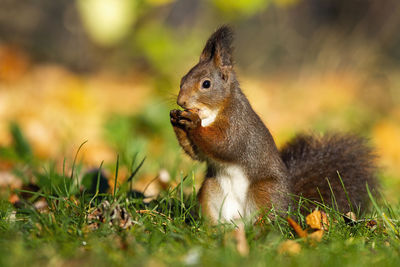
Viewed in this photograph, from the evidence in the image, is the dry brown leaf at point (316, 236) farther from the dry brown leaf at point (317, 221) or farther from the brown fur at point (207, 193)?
the brown fur at point (207, 193)

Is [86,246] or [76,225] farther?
[76,225]

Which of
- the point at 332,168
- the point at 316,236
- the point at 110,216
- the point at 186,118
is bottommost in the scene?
the point at 110,216

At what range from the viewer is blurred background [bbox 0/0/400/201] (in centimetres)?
441

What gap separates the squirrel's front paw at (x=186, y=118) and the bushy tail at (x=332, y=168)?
0.60m

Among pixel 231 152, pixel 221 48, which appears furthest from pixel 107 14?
pixel 231 152

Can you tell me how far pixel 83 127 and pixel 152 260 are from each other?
10.4 ft

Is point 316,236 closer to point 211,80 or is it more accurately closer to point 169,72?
point 211,80

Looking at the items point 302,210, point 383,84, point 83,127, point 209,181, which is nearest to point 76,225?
point 209,181

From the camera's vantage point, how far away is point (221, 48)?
8.66 feet

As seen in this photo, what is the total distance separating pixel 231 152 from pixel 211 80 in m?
0.36

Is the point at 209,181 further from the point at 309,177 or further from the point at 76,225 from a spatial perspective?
the point at 76,225

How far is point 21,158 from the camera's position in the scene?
3424 mm

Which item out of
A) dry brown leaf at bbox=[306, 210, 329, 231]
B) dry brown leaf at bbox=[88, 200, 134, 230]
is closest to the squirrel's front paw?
dry brown leaf at bbox=[88, 200, 134, 230]

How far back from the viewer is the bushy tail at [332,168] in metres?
2.68
